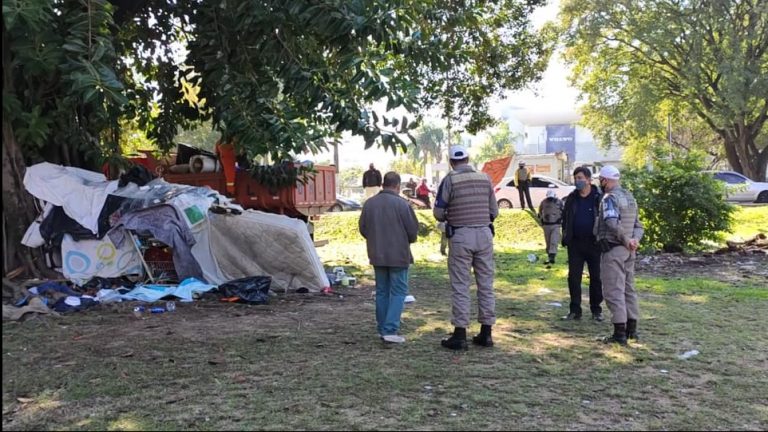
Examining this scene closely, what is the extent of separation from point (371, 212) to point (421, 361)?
153 cm

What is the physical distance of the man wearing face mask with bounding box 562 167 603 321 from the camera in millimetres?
7363

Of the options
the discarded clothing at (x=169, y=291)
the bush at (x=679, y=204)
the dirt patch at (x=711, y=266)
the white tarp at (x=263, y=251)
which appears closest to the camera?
the discarded clothing at (x=169, y=291)

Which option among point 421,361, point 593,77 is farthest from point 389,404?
point 593,77

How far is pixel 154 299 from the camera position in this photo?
8.51 m

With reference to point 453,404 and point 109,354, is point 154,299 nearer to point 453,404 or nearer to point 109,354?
point 109,354

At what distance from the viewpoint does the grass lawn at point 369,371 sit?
4242 mm

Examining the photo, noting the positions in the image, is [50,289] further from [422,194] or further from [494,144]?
[494,144]

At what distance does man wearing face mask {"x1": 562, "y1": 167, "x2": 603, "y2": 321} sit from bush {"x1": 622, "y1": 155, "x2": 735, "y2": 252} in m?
6.34

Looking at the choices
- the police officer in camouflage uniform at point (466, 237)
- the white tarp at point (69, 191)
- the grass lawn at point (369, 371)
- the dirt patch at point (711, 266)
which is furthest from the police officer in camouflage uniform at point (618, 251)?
the white tarp at point (69, 191)

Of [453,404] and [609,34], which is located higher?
[609,34]

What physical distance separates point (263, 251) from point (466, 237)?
4303 millimetres

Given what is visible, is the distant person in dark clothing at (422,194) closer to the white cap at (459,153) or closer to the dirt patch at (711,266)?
the dirt patch at (711,266)

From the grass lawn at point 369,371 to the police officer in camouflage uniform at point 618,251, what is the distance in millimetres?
330

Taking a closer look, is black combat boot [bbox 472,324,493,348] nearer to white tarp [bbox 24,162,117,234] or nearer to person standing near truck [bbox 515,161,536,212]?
white tarp [bbox 24,162,117,234]
